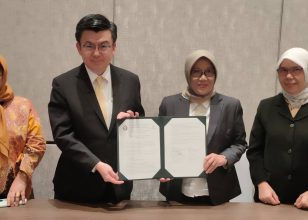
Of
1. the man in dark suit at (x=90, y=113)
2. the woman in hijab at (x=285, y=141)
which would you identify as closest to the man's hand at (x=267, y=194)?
the woman in hijab at (x=285, y=141)

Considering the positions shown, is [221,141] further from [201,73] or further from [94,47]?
[94,47]

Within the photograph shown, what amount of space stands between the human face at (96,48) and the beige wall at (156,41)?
1346 mm

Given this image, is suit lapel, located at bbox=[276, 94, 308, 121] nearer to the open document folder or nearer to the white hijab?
the white hijab

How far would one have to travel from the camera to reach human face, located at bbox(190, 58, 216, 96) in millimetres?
2098

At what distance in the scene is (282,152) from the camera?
6.79 feet

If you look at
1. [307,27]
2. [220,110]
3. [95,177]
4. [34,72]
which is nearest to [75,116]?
[95,177]

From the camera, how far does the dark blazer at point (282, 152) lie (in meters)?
2.05

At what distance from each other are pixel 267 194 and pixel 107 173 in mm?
843

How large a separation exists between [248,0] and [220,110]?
5.14 feet

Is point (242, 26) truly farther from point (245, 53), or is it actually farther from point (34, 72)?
point (34, 72)

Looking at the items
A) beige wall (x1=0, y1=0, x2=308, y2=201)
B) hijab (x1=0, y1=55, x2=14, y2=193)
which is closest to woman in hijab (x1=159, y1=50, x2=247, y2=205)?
hijab (x1=0, y1=55, x2=14, y2=193)

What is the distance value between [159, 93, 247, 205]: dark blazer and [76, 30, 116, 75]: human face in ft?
1.47

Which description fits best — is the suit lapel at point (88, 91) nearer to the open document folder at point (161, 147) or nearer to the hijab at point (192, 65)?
the open document folder at point (161, 147)

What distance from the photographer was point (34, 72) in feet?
10.7
